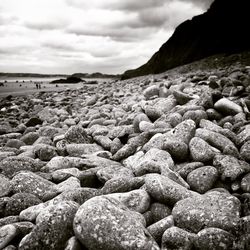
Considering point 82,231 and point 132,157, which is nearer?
point 82,231

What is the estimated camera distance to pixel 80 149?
156 inches

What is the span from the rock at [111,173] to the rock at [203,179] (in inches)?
23.7

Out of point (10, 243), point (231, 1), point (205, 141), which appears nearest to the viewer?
point (10, 243)

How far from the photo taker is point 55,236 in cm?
198

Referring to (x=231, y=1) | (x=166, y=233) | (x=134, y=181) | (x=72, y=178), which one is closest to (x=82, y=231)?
(x=166, y=233)

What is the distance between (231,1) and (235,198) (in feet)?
60.6

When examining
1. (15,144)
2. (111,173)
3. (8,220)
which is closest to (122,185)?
(111,173)

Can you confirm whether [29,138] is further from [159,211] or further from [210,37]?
[210,37]

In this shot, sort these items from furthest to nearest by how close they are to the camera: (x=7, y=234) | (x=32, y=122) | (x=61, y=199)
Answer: (x=32, y=122) → (x=61, y=199) → (x=7, y=234)

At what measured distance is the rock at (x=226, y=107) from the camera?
431cm

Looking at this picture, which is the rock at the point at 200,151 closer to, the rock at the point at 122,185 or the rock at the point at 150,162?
the rock at the point at 150,162

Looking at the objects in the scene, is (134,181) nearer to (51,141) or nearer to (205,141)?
(205,141)

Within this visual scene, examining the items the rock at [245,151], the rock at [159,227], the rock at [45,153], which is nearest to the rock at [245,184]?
the rock at [245,151]

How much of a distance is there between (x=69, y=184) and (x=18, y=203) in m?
0.49
